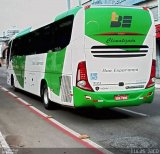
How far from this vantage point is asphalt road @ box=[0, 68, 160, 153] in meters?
8.36

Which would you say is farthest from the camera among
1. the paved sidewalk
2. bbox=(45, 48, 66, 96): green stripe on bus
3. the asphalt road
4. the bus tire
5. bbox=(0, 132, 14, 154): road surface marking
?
the bus tire

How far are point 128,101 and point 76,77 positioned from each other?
1.60 meters

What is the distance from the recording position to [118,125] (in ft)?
35.3

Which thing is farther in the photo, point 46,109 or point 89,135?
point 46,109

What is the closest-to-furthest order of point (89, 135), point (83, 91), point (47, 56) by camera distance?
1. point (89, 135)
2. point (83, 91)
3. point (47, 56)

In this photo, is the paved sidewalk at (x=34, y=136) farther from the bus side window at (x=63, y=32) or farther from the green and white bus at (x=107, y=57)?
the bus side window at (x=63, y=32)

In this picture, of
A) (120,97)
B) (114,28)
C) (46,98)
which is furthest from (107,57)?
(46,98)

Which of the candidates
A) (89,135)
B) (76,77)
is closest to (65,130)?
(89,135)

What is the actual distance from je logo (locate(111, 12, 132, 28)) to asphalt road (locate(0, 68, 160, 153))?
2.68 metres

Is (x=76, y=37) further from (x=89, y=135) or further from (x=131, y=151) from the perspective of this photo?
(x=131, y=151)

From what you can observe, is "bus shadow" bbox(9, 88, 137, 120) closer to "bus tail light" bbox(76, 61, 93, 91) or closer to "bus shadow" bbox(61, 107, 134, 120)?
"bus shadow" bbox(61, 107, 134, 120)

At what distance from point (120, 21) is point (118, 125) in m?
2.87

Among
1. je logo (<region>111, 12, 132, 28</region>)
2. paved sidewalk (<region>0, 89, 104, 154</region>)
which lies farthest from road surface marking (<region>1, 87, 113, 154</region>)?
je logo (<region>111, 12, 132, 28</region>)

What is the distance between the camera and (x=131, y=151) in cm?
773
